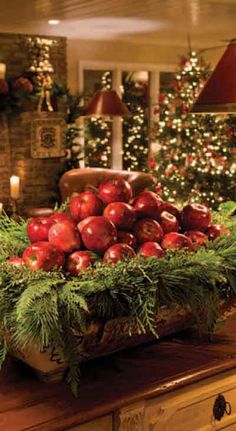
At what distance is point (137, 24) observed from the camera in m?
6.53

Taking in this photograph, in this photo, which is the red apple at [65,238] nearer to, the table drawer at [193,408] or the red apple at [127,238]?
the red apple at [127,238]

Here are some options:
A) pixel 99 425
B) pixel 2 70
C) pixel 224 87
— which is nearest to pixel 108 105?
pixel 2 70

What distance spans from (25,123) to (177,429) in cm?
639

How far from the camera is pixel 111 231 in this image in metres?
1.48

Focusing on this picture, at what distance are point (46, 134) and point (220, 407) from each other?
6303 mm

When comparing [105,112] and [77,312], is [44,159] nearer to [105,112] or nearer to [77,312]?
[105,112]

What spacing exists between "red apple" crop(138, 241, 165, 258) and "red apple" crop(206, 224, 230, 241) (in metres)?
0.24

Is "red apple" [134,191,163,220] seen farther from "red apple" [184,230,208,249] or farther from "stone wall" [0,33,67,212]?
"stone wall" [0,33,67,212]

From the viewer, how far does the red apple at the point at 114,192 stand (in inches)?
64.2

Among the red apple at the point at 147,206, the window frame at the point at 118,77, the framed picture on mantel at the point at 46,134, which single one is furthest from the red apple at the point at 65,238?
the window frame at the point at 118,77

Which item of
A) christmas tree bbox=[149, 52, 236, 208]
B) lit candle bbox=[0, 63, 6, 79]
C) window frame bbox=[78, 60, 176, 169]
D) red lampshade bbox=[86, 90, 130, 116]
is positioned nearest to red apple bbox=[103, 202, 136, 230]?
red lampshade bbox=[86, 90, 130, 116]

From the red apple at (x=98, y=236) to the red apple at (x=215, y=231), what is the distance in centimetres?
34

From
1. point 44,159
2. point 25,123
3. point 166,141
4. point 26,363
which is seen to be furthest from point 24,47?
point 26,363

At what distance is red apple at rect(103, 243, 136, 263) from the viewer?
1425mm
